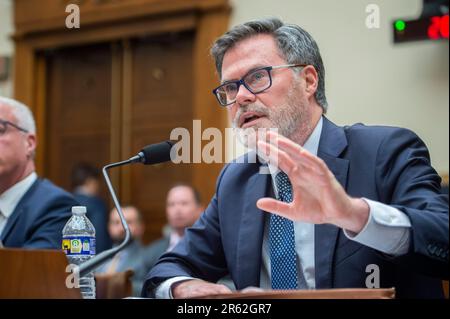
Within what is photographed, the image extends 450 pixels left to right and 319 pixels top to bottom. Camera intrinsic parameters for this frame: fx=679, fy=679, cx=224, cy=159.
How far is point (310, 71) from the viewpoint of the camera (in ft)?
6.66

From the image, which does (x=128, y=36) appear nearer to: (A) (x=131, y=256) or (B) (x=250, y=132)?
(A) (x=131, y=256)

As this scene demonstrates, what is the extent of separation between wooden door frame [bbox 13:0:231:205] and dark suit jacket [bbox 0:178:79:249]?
97.1 inches

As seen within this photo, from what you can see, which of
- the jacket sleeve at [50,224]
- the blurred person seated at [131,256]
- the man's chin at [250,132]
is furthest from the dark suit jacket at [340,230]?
the blurred person seated at [131,256]

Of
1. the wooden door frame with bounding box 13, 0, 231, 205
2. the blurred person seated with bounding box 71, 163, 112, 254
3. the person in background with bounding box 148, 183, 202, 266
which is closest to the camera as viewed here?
the person in background with bounding box 148, 183, 202, 266

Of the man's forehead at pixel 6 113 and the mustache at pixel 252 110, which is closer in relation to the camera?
the mustache at pixel 252 110

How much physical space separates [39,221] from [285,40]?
3.31ft

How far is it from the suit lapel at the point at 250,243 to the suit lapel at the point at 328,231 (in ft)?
0.61

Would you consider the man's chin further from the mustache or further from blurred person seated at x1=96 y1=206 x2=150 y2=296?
blurred person seated at x1=96 y1=206 x2=150 y2=296

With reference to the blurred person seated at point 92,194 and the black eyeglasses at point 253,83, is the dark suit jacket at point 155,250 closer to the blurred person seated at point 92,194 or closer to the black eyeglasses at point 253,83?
the blurred person seated at point 92,194

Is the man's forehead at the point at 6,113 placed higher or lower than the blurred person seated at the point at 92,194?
higher

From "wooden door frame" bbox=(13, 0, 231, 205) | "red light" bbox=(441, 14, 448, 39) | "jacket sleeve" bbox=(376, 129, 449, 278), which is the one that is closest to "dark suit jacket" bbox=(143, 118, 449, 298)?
"jacket sleeve" bbox=(376, 129, 449, 278)

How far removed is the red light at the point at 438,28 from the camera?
4.02 meters

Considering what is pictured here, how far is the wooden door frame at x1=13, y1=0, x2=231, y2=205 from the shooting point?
5.20m
